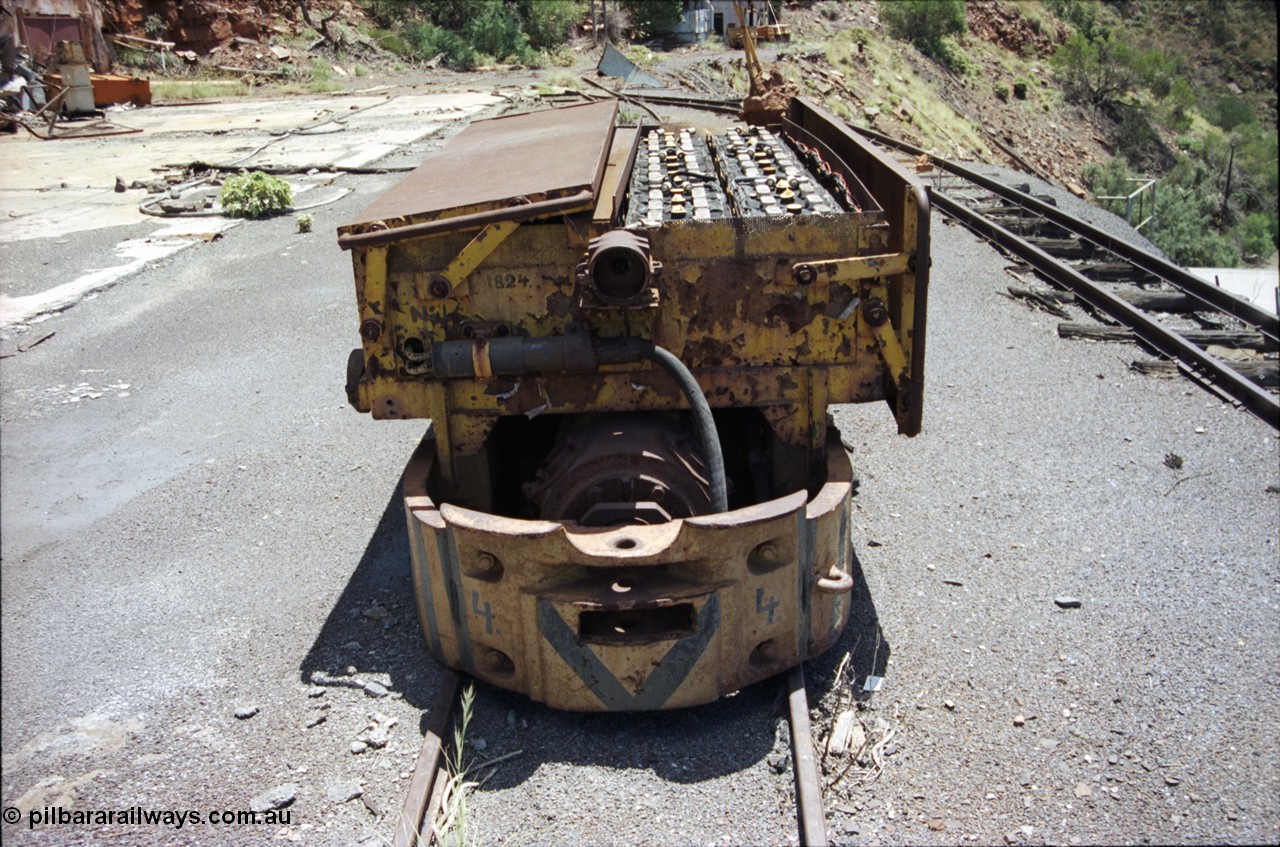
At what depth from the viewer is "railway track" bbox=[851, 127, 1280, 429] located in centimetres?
827

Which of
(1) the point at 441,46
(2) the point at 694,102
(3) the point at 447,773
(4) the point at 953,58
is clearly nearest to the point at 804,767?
(3) the point at 447,773

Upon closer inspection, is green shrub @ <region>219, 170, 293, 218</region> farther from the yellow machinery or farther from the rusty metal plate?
the yellow machinery

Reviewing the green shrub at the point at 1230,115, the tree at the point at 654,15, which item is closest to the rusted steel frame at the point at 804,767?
the tree at the point at 654,15

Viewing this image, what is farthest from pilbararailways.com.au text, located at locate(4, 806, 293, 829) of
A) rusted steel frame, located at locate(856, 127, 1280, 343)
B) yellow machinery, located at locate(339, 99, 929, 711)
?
rusted steel frame, located at locate(856, 127, 1280, 343)

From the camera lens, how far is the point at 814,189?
4.82m

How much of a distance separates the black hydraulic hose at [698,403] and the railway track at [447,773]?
821 millimetres

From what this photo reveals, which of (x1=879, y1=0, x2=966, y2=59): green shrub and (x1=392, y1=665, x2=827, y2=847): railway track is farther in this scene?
(x1=879, y1=0, x2=966, y2=59): green shrub

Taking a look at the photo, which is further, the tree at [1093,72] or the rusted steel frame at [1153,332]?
the tree at [1093,72]

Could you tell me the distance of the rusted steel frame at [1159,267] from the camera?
9655mm

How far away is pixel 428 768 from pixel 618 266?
6.42 feet

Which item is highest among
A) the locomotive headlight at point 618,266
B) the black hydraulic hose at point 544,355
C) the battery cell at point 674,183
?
the battery cell at point 674,183

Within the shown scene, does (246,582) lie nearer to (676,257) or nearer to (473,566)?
(473,566)

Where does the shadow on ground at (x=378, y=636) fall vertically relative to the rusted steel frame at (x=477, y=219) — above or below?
below

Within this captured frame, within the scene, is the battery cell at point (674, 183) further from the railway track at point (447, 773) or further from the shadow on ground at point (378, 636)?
the shadow on ground at point (378, 636)
